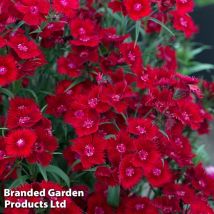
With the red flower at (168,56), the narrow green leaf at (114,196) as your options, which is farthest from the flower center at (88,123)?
the red flower at (168,56)

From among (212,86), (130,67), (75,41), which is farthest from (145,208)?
(212,86)

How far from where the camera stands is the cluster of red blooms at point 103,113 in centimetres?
134

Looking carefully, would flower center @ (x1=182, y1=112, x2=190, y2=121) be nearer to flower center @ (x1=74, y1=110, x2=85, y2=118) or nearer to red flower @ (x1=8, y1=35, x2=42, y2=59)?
flower center @ (x1=74, y1=110, x2=85, y2=118)

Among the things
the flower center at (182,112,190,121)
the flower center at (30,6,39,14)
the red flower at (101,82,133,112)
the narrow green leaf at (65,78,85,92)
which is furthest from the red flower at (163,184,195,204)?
the flower center at (30,6,39,14)

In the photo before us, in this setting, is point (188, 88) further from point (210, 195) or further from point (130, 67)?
point (210, 195)

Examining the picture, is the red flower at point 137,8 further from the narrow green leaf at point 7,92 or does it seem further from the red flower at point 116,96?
the narrow green leaf at point 7,92

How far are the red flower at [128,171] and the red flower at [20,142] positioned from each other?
246 millimetres

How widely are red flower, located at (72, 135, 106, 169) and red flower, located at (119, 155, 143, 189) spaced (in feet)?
0.23

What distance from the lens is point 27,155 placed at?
1.25 meters

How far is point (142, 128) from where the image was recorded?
1356 millimetres

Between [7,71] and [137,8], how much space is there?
44 centimetres

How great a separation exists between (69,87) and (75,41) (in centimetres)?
15

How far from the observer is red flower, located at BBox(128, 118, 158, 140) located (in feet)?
4.43

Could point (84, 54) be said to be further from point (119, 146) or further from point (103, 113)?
point (119, 146)
